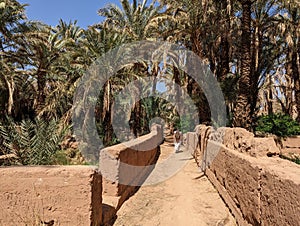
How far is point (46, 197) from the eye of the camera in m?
3.54

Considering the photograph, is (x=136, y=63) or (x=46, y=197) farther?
(x=136, y=63)

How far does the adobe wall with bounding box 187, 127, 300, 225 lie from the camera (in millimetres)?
2599

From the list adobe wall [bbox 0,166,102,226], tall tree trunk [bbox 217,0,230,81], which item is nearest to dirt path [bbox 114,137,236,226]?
adobe wall [bbox 0,166,102,226]

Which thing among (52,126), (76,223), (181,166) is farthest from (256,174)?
(181,166)

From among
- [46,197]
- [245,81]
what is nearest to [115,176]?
[46,197]

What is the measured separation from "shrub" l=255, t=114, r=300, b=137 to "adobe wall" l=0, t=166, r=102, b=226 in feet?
47.6

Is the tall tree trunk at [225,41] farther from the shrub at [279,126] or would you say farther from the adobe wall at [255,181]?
the adobe wall at [255,181]

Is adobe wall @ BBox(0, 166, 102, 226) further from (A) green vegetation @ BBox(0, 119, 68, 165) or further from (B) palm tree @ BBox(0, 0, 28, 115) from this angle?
(B) palm tree @ BBox(0, 0, 28, 115)

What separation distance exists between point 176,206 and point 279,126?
12.3 meters

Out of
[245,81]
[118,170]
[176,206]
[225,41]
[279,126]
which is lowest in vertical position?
[176,206]

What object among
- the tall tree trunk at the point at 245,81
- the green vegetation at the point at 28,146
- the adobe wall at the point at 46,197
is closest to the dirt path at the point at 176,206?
the adobe wall at the point at 46,197

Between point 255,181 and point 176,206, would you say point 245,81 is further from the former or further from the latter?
point 255,181

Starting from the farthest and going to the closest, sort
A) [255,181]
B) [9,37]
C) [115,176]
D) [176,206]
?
[9,37] < [176,206] < [115,176] < [255,181]

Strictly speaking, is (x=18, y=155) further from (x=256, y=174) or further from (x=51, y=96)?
(x=51, y=96)
